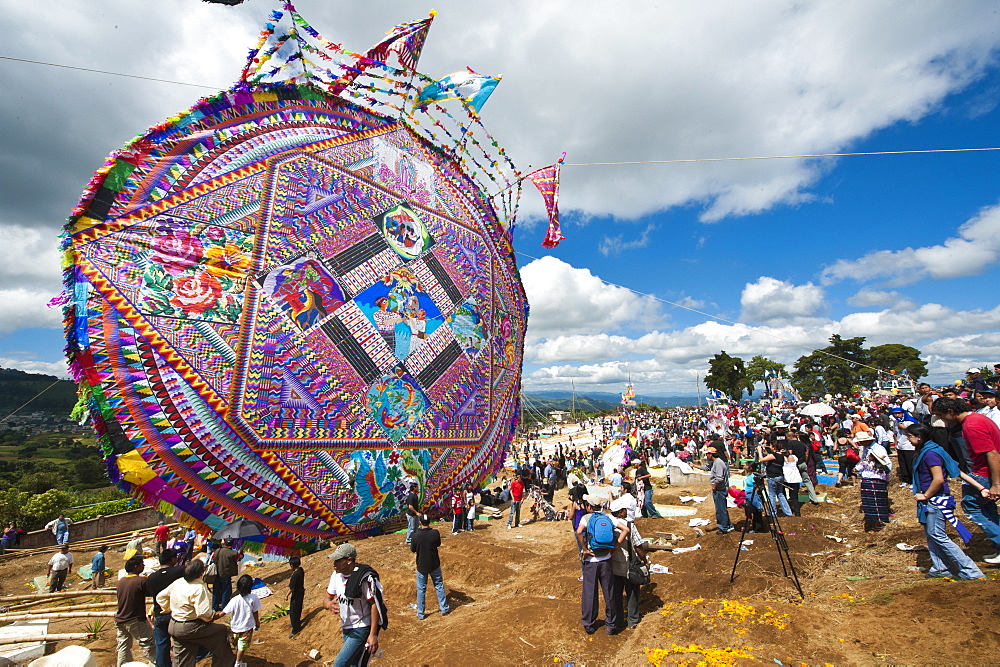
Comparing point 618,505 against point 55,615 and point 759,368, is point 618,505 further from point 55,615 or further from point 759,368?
point 759,368

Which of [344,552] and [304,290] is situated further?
[304,290]

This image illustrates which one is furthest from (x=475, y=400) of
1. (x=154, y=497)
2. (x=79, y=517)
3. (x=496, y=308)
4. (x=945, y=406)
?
(x=79, y=517)

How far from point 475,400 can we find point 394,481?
116 inches

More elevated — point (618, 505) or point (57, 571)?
point (618, 505)

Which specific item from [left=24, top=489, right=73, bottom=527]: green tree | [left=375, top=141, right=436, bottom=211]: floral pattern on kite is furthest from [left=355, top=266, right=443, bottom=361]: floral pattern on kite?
[left=24, top=489, right=73, bottom=527]: green tree

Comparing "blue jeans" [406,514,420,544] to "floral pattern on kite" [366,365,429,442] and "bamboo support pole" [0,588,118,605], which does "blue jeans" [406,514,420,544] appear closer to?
"floral pattern on kite" [366,365,429,442]

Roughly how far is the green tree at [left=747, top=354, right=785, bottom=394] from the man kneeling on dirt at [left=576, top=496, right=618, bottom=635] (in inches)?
2728

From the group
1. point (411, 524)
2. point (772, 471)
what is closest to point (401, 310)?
point (411, 524)

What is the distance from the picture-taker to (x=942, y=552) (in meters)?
4.83

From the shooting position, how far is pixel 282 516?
8250 millimetres

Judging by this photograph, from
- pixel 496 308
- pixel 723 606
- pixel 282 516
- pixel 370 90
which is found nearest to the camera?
pixel 723 606

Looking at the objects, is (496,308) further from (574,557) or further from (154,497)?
(154,497)

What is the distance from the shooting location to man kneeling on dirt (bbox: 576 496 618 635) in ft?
16.7

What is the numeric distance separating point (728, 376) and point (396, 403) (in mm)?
64556
